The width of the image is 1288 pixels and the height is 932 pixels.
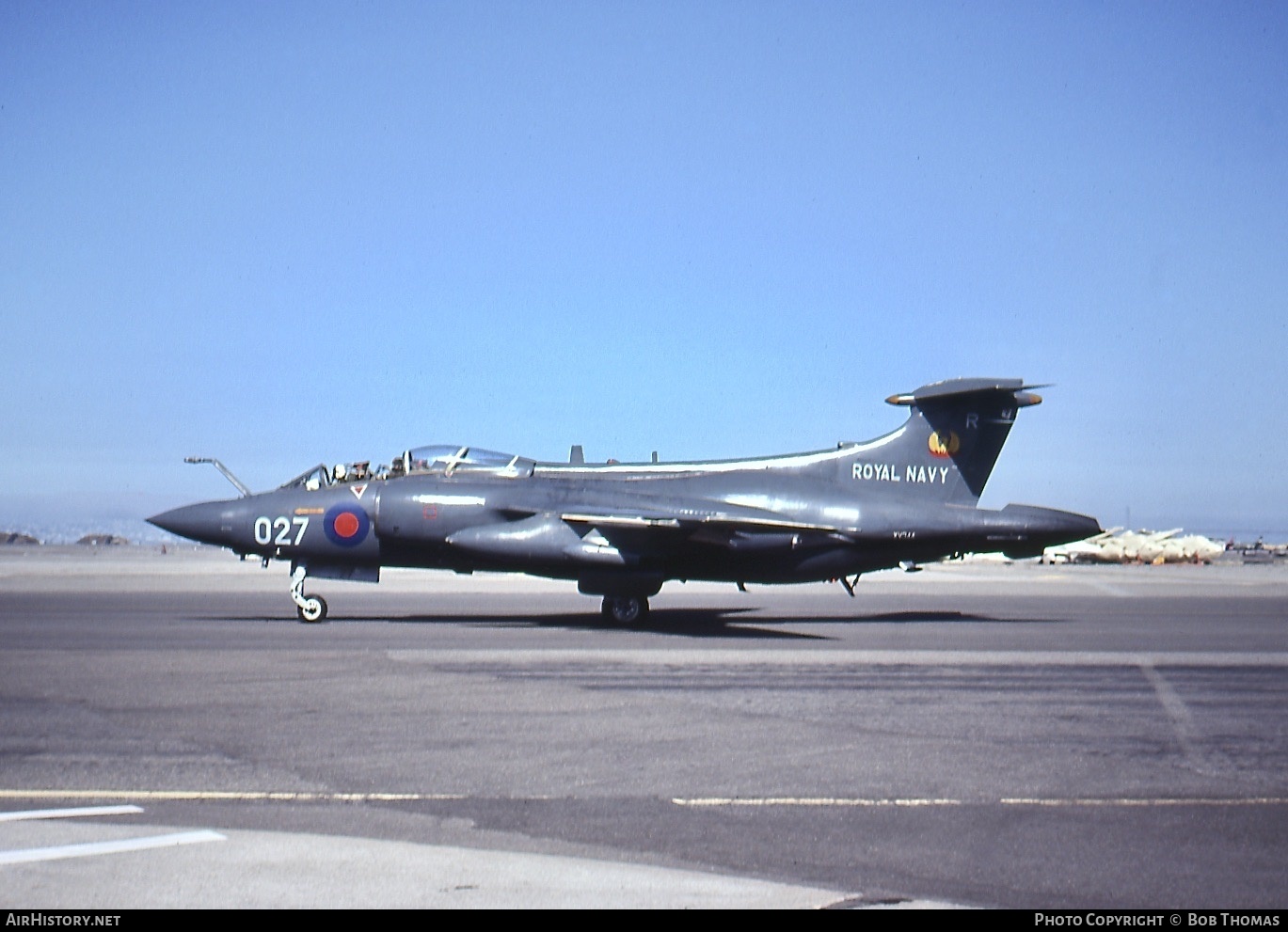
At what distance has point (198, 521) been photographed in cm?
2427

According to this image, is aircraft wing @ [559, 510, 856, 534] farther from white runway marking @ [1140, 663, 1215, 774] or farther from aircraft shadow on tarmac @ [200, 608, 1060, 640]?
white runway marking @ [1140, 663, 1215, 774]

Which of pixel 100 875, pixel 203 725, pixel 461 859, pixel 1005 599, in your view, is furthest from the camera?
pixel 1005 599

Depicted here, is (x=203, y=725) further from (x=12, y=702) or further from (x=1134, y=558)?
(x=1134, y=558)

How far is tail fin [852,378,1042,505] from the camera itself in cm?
2530

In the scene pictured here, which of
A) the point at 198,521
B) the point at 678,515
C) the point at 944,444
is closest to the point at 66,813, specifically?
the point at 678,515

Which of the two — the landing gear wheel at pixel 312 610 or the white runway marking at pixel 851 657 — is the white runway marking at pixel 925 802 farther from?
the landing gear wheel at pixel 312 610

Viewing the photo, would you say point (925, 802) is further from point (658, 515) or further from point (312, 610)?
point (312, 610)

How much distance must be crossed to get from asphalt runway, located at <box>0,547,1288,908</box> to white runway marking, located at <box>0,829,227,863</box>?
22 mm

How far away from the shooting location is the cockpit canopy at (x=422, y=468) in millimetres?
24875

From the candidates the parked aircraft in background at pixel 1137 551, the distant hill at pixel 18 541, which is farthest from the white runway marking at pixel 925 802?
the distant hill at pixel 18 541

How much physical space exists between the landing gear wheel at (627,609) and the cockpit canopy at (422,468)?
3.41 meters

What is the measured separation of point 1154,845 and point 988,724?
434 cm
